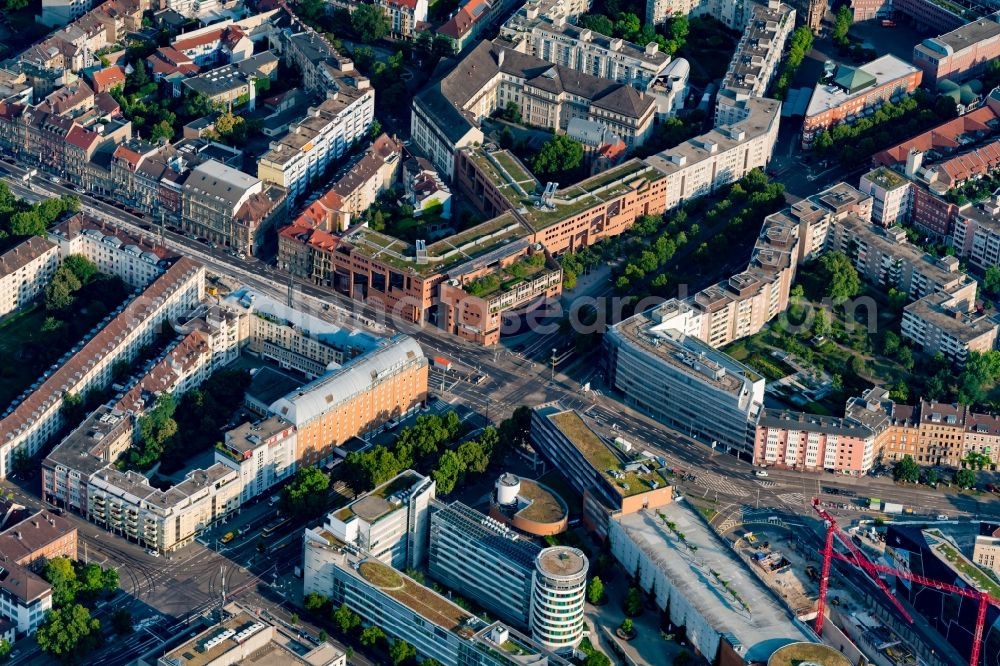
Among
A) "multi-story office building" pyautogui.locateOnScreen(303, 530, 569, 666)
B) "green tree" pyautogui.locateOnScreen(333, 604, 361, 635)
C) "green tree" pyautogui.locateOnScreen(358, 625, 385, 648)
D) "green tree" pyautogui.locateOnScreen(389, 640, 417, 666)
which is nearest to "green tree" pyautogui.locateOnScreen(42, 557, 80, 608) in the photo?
"multi-story office building" pyautogui.locateOnScreen(303, 530, 569, 666)

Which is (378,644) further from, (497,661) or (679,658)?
(679,658)

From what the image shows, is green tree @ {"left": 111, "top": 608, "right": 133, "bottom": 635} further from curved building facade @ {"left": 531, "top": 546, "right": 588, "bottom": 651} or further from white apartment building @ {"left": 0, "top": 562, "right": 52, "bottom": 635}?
curved building facade @ {"left": 531, "top": 546, "right": 588, "bottom": 651}

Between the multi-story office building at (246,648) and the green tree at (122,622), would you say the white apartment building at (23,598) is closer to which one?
the green tree at (122,622)

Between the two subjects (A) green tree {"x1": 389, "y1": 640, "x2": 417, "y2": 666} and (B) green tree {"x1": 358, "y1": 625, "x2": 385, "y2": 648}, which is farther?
(B) green tree {"x1": 358, "y1": 625, "x2": 385, "y2": 648}

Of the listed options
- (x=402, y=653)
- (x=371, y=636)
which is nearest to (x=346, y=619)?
(x=371, y=636)

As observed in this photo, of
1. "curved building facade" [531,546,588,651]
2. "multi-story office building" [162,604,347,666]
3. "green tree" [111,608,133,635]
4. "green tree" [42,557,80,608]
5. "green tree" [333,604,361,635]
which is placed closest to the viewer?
"multi-story office building" [162,604,347,666]

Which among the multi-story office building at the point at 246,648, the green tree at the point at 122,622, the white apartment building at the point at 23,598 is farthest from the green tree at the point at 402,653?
the white apartment building at the point at 23,598
